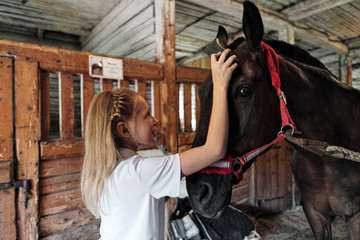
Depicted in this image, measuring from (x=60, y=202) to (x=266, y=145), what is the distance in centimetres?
158

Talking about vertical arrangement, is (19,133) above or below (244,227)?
above

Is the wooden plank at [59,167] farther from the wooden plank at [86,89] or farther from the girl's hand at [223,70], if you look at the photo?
the girl's hand at [223,70]

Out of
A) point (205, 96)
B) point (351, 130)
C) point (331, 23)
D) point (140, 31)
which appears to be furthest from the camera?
point (331, 23)

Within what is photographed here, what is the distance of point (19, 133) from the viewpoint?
1.53m

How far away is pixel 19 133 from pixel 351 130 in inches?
85.7

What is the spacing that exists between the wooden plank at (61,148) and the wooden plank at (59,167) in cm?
4

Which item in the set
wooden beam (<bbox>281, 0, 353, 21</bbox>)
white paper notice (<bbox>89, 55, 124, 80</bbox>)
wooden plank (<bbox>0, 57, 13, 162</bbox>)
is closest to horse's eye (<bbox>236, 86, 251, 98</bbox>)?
white paper notice (<bbox>89, 55, 124, 80</bbox>)

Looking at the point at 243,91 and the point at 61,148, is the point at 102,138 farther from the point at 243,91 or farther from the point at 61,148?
the point at 61,148

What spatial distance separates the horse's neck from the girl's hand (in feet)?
1.23

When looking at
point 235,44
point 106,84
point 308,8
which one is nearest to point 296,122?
point 235,44

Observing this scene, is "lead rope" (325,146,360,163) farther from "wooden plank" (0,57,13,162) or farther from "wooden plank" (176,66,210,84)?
"wooden plank" (0,57,13,162)

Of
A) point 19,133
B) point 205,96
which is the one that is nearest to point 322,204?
point 205,96

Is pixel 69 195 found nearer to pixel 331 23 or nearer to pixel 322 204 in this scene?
pixel 322 204

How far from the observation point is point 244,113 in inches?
36.9
